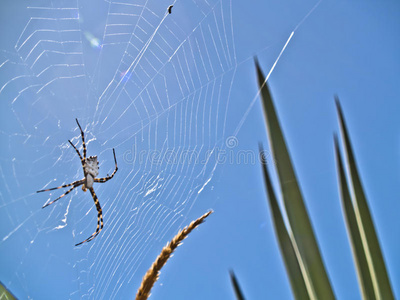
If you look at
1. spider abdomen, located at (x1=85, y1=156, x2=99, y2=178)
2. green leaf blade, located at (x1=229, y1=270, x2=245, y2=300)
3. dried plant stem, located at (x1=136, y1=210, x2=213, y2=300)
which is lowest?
green leaf blade, located at (x1=229, y1=270, x2=245, y2=300)

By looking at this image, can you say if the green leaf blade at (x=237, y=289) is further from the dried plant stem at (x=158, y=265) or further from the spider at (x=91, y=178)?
the spider at (x=91, y=178)

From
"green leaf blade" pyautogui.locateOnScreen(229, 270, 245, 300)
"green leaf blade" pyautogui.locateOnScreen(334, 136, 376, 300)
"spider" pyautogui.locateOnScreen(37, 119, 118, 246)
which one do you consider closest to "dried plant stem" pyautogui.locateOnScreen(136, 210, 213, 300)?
"green leaf blade" pyautogui.locateOnScreen(229, 270, 245, 300)

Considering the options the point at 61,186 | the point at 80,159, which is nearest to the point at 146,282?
the point at 61,186

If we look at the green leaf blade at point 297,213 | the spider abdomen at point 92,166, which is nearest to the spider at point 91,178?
the spider abdomen at point 92,166

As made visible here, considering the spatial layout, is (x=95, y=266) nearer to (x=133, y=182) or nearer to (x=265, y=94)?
(x=133, y=182)

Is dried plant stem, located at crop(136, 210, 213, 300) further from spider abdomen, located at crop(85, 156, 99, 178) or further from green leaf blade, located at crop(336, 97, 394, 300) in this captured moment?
spider abdomen, located at crop(85, 156, 99, 178)

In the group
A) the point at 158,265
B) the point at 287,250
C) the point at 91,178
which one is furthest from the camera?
the point at 91,178

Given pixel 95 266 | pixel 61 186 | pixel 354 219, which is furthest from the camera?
pixel 61 186

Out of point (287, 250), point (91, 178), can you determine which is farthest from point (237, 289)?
point (91, 178)

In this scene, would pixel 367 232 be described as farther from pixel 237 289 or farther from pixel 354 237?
pixel 237 289
